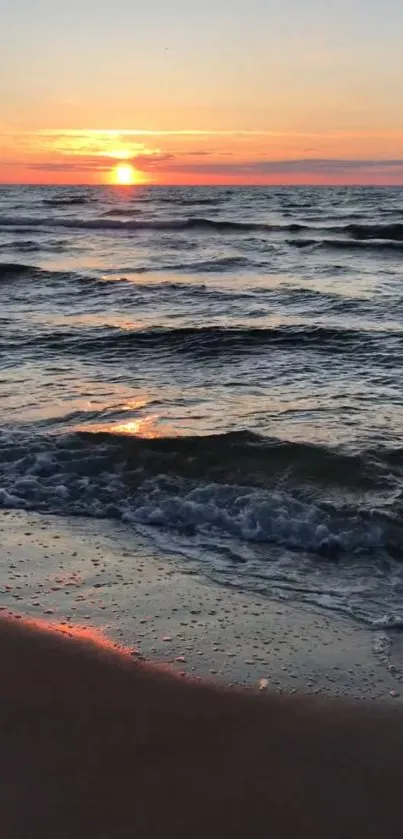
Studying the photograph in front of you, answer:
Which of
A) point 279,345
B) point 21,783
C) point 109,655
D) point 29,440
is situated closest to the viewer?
point 21,783

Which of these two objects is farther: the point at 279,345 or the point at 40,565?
the point at 279,345

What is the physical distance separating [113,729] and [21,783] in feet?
1.53

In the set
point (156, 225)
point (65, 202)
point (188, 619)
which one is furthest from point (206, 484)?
point (65, 202)

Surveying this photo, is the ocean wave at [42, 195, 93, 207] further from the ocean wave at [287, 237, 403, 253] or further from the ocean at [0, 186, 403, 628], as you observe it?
the ocean at [0, 186, 403, 628]

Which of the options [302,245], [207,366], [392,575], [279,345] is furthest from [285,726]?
[302,245]

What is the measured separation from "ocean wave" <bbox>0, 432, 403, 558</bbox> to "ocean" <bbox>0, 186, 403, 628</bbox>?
0.06ft

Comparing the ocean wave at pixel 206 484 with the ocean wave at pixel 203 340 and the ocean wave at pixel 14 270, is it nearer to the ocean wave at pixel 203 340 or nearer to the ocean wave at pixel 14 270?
the ocean wave at pixel 203 340

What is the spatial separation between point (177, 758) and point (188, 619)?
1.14m

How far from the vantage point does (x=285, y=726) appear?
11.2 feet

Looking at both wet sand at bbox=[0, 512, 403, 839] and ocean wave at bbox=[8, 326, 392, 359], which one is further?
ocean wave at bbox=[8, 326, 392, 359]

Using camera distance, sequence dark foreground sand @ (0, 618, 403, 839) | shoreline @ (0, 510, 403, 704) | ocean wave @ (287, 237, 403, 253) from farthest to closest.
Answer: ocean wave @ (287, 237, 403, 253) < shoreline @ (0, 510, 403, 704) < dark foreground sand @ (0, 618, 403, 839)

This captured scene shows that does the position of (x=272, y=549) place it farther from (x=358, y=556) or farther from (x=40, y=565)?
(x=40, y=565)

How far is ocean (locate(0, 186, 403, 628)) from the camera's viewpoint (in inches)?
209

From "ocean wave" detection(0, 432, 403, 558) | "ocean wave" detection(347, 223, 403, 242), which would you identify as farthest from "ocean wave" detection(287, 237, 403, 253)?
"ocean wave" detection(0, 432, 403, 558)
